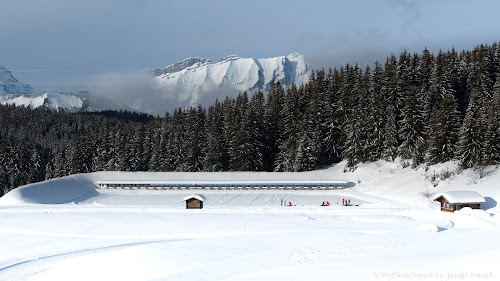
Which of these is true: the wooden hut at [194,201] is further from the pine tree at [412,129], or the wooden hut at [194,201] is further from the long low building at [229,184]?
the pine tree at [412,129]

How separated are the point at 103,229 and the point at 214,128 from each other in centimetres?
4269

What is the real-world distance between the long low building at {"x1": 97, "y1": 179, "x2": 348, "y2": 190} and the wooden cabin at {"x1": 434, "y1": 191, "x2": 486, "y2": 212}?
65.6ft

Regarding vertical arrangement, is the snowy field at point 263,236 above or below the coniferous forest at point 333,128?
below

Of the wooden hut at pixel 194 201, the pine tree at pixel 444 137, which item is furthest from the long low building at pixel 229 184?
the wooden hut at pixel 194 201

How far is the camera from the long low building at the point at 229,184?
60031mm

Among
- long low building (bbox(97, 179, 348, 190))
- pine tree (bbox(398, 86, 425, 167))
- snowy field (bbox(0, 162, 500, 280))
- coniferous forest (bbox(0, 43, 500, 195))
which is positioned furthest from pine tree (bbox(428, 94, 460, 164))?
long low building (bbox(97, 179, 348, 190))

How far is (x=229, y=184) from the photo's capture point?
61250mm

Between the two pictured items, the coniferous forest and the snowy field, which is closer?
the snowy field

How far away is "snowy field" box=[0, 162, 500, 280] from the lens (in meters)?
20.1

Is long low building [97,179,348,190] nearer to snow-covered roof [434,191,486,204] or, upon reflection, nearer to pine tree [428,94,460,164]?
pine tree [428,94,460,164]

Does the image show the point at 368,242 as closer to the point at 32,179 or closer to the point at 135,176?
the point at 135,176

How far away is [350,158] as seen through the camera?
6288 cm

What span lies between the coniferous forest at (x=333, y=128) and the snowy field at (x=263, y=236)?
587 cm

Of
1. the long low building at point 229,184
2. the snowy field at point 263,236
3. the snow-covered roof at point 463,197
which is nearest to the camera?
the snowy field at point 263,236
